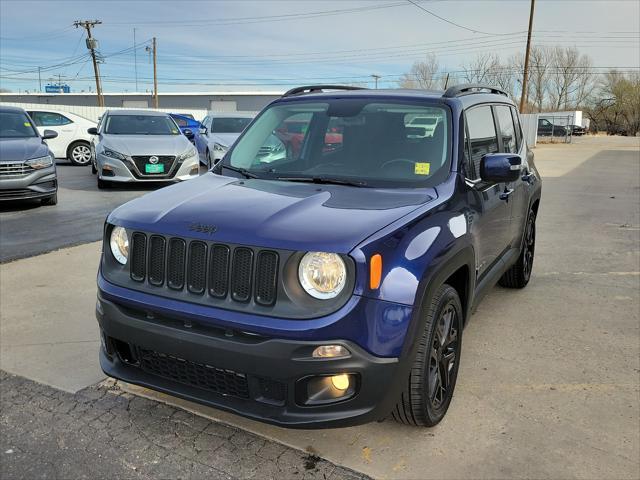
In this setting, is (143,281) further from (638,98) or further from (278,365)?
(638,98)

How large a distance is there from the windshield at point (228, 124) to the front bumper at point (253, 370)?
1271 centimetres

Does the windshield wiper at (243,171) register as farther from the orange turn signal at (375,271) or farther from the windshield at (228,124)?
the windshield at (228,124)

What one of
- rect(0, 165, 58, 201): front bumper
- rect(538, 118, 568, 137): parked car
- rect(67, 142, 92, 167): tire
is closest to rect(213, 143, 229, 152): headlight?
rect(0, 165, 58, 201): front bumper

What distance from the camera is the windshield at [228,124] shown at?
1491 cm

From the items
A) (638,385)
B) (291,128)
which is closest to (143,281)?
(291,128)

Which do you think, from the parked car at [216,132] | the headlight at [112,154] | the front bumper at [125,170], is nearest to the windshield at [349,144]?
the front bumper at [125,170]

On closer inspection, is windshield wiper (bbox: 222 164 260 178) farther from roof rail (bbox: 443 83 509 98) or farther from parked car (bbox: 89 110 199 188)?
parked car (bbox: 89 110 199 188)

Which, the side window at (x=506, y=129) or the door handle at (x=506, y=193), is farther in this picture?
the side window at (x=506, y=129)

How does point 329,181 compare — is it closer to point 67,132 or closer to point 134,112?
point 134,112

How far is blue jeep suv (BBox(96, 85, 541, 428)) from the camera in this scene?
7.64 ft

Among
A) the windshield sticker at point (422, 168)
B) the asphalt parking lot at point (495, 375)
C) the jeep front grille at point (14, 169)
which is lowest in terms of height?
the asphalt parking lot at point (495, 375)

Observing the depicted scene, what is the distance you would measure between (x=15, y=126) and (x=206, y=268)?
28.9 feet

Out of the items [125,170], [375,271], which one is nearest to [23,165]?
[125,170]

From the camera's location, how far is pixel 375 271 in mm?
2340
